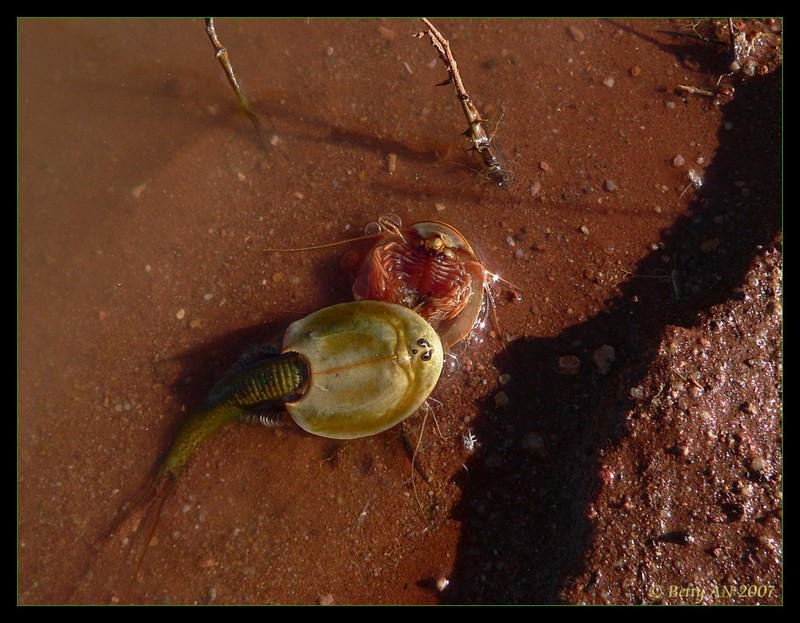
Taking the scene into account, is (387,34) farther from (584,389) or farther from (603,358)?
(584,389)

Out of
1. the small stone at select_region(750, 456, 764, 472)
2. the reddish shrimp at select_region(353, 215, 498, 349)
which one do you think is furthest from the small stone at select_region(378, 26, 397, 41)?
the small stone at select_region(750, 456, 764, 472)

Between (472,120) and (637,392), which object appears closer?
(637,392)

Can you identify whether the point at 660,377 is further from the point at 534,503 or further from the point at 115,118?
the point at 115,118

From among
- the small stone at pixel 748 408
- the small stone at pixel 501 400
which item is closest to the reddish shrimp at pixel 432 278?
the small stone at pixel 501 400

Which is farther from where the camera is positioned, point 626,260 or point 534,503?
point 626,260

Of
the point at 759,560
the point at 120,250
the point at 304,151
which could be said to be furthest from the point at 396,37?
the point at 759,560

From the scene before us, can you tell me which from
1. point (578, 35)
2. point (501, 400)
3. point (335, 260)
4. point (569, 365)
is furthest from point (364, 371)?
point (578, 35)
